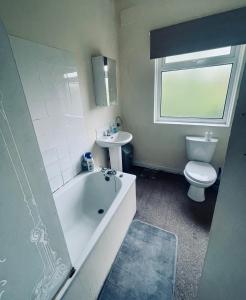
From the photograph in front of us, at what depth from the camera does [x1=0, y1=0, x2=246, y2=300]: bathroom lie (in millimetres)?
486

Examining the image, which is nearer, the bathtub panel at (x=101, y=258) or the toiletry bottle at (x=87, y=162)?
the bathtub panel at (x=101, y=258)

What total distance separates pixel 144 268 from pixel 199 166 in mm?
1375

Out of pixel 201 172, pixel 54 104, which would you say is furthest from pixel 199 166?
pixel 54 104

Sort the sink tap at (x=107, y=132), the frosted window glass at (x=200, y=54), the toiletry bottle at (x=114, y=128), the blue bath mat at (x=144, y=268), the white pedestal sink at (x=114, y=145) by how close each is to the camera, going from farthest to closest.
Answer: the toiletry bottle at (x=114, y=128) < the sink tap at (x=107, y=132) < the white pedestal sink at (x=114, y=145) < the frosted window glass at (x=200, y=54) < the blue bath mat at (x=144, y=268)

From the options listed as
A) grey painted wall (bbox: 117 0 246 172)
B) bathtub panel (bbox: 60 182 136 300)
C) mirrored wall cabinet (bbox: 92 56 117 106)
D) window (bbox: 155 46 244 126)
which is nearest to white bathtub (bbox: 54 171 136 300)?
bathtub panel (bbox: 60 182 136 300)

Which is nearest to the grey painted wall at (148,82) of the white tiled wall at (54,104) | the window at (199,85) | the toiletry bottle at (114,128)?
the window at (199,85)

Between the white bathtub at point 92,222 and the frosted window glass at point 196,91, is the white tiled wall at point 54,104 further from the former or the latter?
the frosted window glass at point 196,91

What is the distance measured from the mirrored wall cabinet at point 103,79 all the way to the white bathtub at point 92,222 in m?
0.96

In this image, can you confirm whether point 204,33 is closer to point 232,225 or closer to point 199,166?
point 199,166

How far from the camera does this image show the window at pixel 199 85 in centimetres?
192

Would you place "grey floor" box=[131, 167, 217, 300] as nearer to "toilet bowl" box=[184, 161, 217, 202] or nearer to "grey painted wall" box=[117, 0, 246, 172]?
"toilet bowl" box=[184, 161, 217, 202]

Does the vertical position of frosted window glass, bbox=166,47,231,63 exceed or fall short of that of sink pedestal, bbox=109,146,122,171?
it exceeds it

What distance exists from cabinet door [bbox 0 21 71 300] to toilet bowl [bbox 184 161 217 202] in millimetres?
1648

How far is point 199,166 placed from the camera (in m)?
2.03
